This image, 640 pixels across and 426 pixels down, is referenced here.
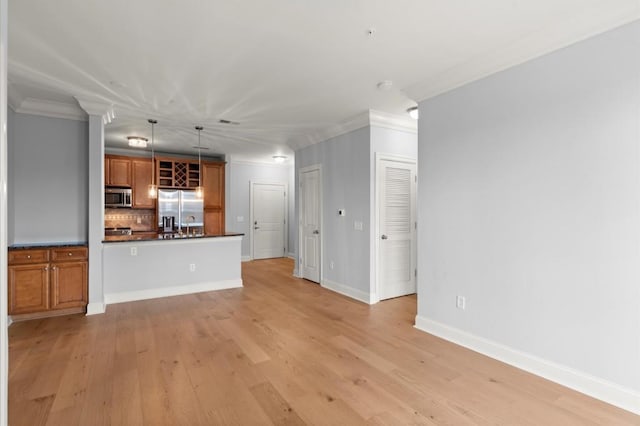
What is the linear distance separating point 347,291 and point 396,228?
1.20 meters

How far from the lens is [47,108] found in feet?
13.6

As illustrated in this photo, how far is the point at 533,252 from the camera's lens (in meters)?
2.67

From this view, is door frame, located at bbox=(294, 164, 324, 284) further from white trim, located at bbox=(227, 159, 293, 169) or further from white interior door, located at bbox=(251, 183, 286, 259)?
white trim, located at bbox=(227, 159, 293, 169)

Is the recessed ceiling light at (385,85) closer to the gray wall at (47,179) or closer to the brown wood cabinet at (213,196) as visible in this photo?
the gray wall at (47,179)

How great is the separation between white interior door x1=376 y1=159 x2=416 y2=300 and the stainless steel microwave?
17.0 feet

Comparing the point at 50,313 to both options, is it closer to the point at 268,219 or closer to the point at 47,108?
the point at 47,108

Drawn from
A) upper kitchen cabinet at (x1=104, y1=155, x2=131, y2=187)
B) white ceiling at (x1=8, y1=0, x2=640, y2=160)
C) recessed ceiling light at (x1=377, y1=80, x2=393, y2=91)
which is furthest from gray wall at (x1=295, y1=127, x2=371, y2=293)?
upper kitchen cabinet at (x1=104, y1=155, x2=131, y2=187)

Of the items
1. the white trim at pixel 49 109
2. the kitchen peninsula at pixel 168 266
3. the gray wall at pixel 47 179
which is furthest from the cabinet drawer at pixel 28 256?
the white trim at pixel 49 109

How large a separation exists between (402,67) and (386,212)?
2108 mm

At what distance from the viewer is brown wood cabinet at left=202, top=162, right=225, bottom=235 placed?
7.61m

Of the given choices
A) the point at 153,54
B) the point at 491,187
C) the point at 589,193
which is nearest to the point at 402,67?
the point at 491,187

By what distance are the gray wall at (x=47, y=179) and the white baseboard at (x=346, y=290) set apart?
3.51 metres

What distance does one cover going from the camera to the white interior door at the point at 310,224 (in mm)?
5789

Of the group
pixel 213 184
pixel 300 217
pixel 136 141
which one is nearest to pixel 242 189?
pixel 213 184
